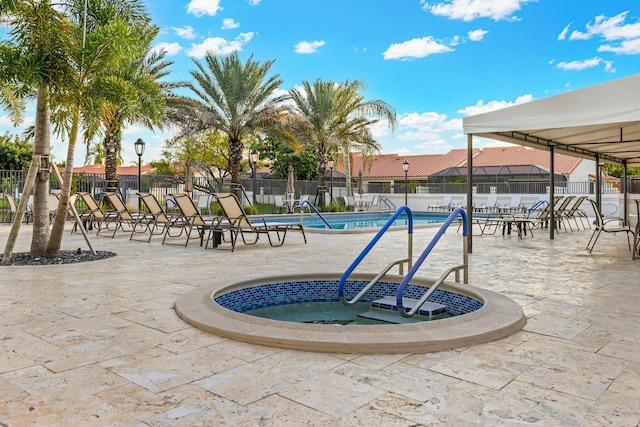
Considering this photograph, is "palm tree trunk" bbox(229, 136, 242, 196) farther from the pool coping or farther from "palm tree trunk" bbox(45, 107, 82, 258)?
the pool coping

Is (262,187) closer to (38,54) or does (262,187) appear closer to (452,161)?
(38,54)

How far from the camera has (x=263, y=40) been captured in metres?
21.7

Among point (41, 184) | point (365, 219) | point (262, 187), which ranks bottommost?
point (365, 219)

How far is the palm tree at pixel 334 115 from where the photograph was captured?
2275 centimetres

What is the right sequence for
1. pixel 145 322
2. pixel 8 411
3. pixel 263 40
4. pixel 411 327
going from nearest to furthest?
pixel 8 411 < pixel 411 327 < pixel 145 322 < pixel 263 40

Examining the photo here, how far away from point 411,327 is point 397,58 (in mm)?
28283

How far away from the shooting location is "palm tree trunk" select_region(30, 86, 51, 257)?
7.15m

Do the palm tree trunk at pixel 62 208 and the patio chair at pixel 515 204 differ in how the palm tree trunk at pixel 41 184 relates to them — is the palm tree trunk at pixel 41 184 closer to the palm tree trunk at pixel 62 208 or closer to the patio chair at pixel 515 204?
the palm tree trunk at pixel 62 208

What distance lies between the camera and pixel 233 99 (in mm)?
19312

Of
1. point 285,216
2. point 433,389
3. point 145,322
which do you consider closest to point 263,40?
point 285,216

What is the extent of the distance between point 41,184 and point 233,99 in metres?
12.6

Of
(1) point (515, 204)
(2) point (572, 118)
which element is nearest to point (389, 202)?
(1) point (515, 204)

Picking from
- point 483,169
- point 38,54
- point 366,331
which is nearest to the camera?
point 366,331

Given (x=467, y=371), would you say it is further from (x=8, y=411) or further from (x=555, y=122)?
(x=555, y=122)
